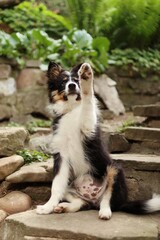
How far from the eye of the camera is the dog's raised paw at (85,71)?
2721 mm

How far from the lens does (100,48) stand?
6418 millimetres

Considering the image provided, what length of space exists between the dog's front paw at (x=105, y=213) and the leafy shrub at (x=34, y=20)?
511cm

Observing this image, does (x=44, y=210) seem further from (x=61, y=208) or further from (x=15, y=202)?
(x=15, y=202)

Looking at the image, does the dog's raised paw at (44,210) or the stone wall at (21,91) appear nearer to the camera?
the dog's raised paw at (44,210)

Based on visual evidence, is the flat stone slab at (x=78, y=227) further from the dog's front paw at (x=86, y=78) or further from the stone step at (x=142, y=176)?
the dog's front paw at (x=86, y=78)

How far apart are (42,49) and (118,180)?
3740 millimetres

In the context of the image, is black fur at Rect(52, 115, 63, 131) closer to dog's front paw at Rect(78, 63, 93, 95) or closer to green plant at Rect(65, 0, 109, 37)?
dog's front paw at Rect(78, 63, 93, 95)

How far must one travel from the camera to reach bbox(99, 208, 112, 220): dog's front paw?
8.76ft

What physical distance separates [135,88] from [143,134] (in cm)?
299

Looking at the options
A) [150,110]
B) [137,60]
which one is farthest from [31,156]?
[137,60]

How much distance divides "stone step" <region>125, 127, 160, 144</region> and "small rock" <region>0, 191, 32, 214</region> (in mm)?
1310

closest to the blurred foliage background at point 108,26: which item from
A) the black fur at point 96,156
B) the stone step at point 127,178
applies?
the stone step at point 127,178

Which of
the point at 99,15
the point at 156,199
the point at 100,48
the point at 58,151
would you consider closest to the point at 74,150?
the point at 58,151

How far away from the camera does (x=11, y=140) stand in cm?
370
